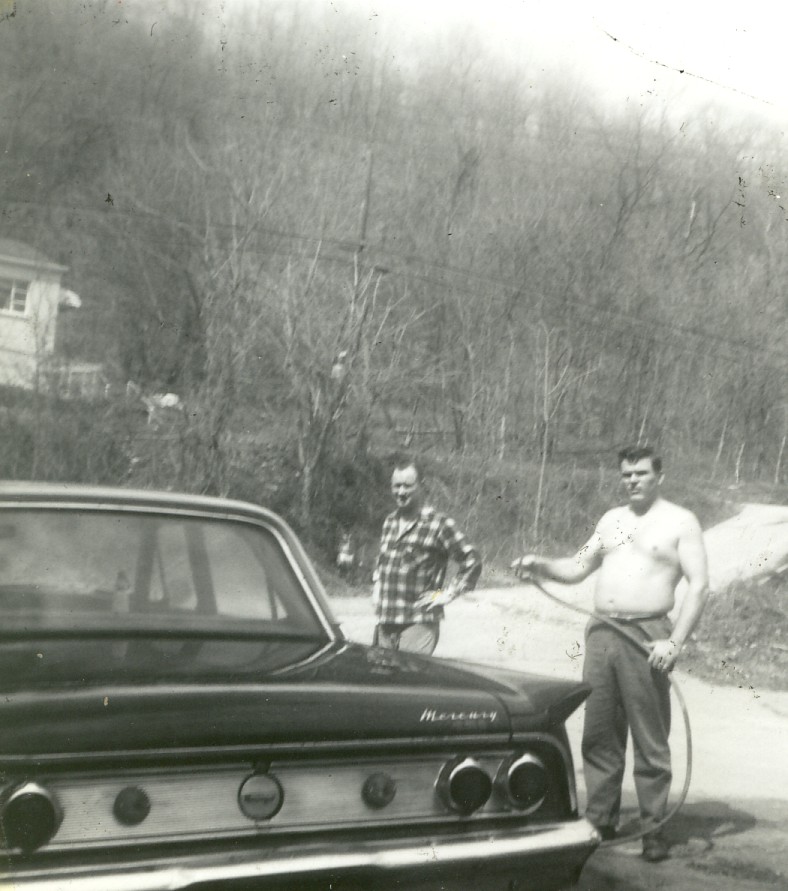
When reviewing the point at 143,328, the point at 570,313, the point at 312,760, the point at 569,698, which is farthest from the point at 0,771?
the point at 570,313

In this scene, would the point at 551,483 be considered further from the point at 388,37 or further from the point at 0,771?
the point at 0,771

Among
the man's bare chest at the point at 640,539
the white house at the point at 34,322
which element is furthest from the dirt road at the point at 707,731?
the white house at the point at 34,322

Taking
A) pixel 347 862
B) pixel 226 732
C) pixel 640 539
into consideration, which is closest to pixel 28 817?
pixel 226 732

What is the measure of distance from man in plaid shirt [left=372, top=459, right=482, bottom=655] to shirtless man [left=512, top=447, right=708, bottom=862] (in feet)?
1.70

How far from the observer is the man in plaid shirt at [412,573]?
3.87 meters

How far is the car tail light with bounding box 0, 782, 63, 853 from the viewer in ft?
5.09

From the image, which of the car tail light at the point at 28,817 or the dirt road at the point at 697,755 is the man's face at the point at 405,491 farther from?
the car tail light at the point at 28,817

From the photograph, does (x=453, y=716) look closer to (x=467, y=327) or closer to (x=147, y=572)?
(x=147, y=572)

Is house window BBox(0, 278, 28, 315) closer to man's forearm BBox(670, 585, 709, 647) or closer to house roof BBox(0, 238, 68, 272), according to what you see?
house roof BBox(0, 238, 68, 272)

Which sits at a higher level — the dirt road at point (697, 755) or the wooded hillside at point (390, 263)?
the wooded hillside at point (390, 263)

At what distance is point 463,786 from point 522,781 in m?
0.13

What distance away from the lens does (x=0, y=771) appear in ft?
5.08

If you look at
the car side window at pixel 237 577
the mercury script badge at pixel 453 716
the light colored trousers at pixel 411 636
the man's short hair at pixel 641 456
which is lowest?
the light colored trousers at pixel 411 636

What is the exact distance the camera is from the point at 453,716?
1.90 meters
